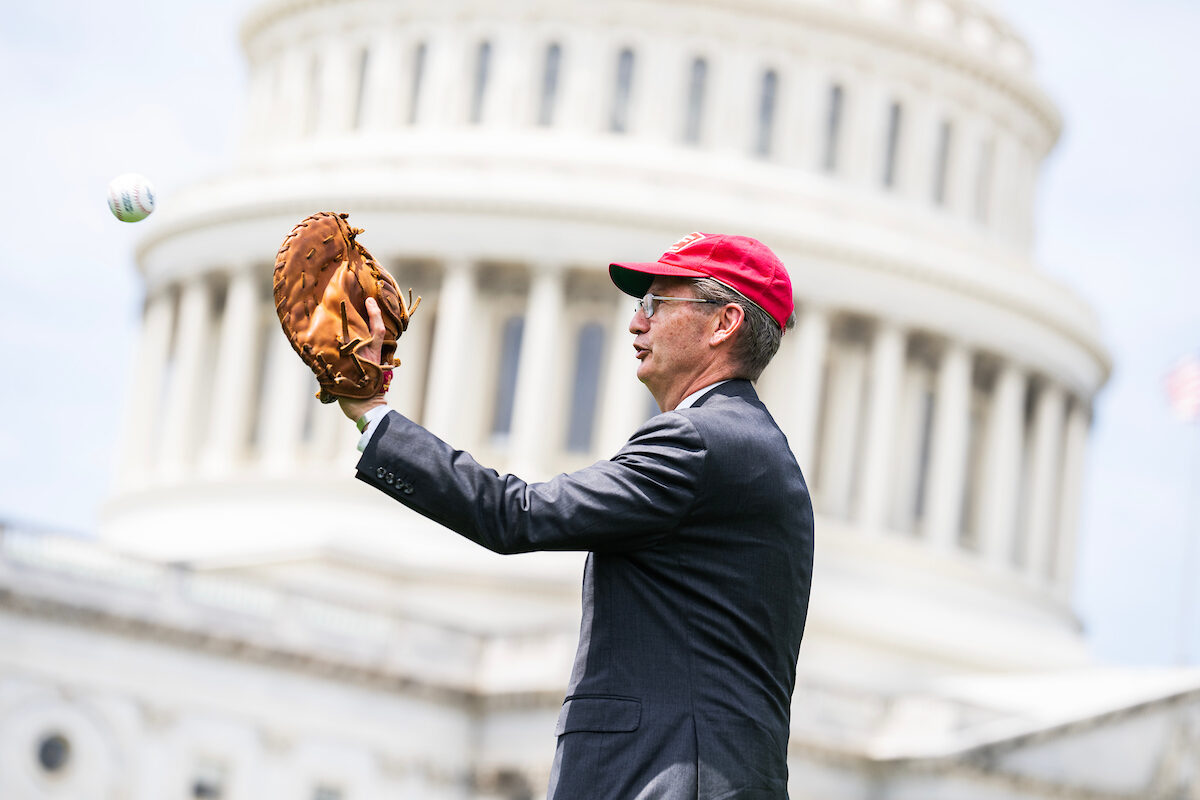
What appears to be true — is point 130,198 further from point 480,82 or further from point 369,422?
point 480,82

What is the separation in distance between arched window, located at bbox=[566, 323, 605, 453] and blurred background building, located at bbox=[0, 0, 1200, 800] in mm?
99

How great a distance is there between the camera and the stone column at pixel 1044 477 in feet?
236

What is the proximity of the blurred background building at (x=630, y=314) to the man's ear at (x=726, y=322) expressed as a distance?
4744 centimetres

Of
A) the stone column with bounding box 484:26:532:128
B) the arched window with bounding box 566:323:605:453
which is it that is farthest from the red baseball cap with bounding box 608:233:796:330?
the stone column with bounding box 484:26:532:128

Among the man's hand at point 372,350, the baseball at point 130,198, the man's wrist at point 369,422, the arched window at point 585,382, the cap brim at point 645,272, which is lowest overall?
the man's wrist at point 369,422

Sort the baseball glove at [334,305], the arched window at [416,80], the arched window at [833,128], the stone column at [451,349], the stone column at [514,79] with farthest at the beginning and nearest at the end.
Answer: the arched window at [833,128], the arched window at [416,80], the stone column at [514,79], the stone column at [451,349], the baseball glove at [334,305]

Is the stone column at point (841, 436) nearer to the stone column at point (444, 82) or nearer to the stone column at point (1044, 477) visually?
the stone column at point (1044, 477)

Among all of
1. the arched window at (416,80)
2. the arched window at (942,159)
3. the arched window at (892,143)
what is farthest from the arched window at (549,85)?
the arched window at (942,159)

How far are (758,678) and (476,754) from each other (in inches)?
1885

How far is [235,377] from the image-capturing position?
6719cm

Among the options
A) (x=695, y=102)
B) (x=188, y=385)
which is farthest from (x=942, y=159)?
(x=188, y=385)

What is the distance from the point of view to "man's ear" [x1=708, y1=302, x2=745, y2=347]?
6664mm

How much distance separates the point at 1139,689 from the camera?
190 feet

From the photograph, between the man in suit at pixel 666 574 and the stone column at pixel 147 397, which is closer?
the man in suit at pixel 666 574
